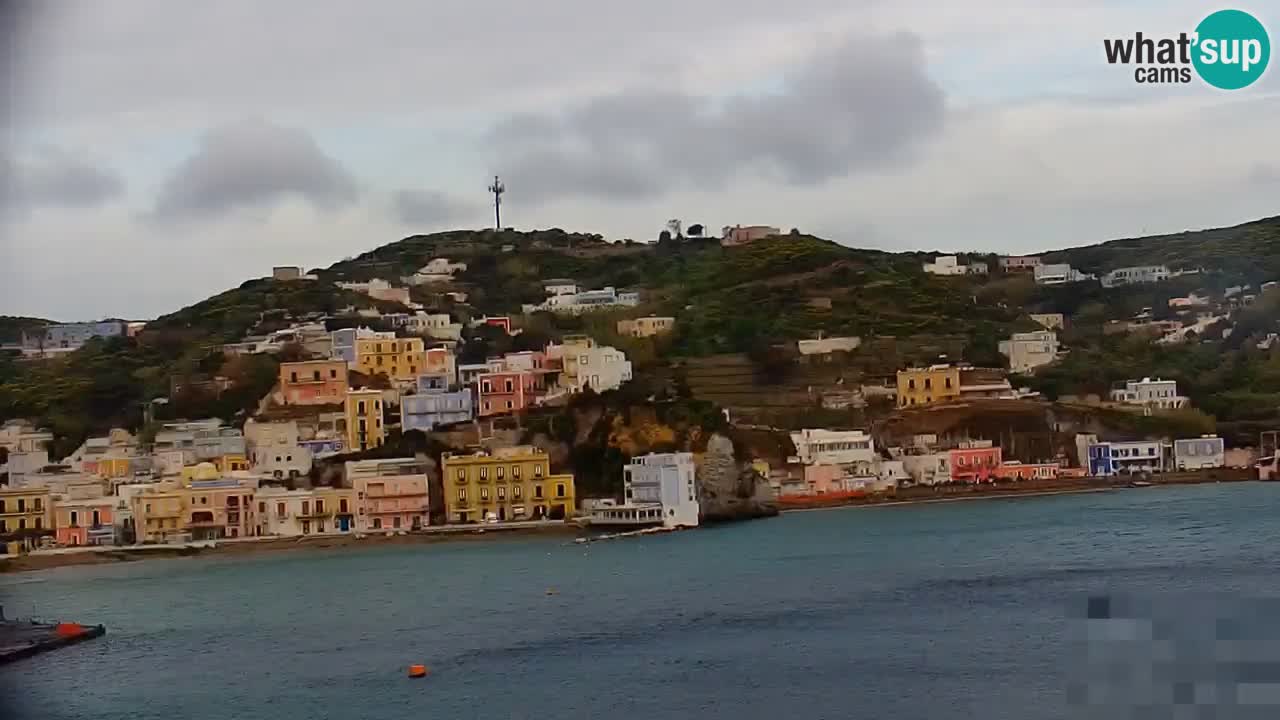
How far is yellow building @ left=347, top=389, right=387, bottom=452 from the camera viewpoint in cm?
1554

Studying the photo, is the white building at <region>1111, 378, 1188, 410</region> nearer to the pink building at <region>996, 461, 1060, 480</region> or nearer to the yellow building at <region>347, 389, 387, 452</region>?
the pink building at <region>996, 461, 1060, 480</region>

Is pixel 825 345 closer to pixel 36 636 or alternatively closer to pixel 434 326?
pixel 434 326

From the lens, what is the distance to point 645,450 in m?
14.9

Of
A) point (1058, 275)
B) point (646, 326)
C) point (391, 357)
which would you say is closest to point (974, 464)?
point (646, 326)

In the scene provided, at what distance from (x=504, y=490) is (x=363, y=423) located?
1.91m

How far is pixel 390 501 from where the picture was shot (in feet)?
47.1

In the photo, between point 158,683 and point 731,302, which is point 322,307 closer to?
point 731,302

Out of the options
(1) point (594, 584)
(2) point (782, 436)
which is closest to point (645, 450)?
(2) point (782, 436)

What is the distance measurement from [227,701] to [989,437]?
1090 cm

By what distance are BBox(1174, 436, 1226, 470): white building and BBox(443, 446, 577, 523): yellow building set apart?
5.85m

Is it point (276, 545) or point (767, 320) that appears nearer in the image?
point (276, 545)

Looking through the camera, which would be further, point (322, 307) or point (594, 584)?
point (322, 307)

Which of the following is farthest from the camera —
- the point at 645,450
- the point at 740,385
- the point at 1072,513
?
the point at 740,385

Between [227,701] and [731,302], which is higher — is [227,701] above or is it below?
below
